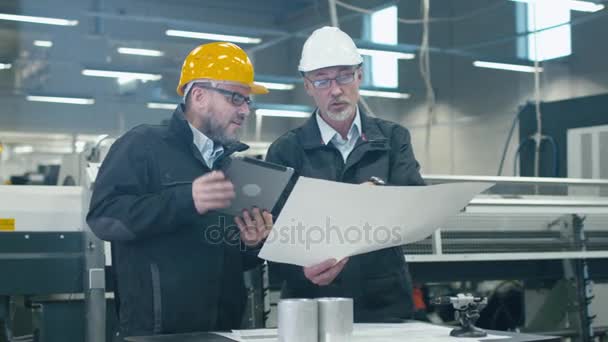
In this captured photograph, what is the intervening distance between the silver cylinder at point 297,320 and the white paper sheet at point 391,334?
8 cm

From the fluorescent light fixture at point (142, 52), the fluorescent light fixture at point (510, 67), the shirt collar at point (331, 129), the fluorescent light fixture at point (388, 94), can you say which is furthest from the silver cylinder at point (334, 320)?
the fluorescent light fixture at point (142, 52)

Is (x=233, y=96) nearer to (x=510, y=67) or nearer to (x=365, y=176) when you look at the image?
(x=365, y=176)

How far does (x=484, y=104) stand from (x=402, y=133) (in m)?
6.96

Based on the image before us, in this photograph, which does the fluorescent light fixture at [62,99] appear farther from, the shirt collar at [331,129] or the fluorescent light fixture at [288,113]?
the shirt collar at [331,129]

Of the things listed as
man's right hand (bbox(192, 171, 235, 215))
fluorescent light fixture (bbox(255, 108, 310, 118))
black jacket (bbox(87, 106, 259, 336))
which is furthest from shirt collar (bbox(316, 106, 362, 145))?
fluorescent light fixture (bbox(255, 108, 310, 118))

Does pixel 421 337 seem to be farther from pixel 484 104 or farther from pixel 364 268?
pixel 484 104

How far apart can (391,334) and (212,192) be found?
1.31 ft

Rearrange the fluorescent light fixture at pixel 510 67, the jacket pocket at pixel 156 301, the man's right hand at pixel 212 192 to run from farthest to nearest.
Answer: the fluorescent light fixture at pixel 510 67, the jacket pocket at pixel 156 301, the man's right hand at pixel 212 192

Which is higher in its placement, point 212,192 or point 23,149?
point 23,149

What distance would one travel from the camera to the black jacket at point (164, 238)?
4.48 ft

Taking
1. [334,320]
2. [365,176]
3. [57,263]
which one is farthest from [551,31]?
[334,320]

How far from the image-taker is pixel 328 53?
1719mm

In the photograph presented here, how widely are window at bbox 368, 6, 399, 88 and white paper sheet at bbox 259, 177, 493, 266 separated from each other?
26.5 feet

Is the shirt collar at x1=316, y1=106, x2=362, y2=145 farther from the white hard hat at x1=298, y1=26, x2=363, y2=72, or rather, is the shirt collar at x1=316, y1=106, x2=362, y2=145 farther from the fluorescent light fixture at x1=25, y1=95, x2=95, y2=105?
the fluorescent light fixture at x1=25, y1=95, x2=95, y2=105
